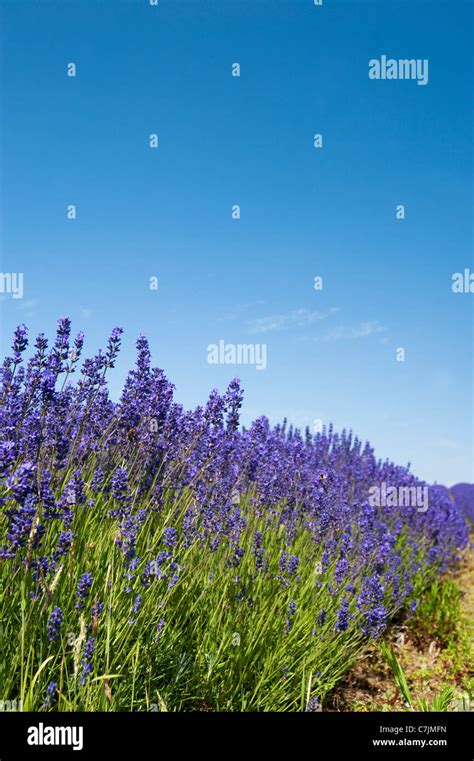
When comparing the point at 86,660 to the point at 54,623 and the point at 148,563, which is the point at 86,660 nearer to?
the point at 54,623

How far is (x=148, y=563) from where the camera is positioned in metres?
2.95

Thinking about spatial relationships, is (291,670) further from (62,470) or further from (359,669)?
(62,470)

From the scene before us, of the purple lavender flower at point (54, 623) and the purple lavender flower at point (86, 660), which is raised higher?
the purple lavender flower at point (54, 623)

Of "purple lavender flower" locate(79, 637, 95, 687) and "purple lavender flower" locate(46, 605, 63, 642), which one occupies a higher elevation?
"purple lavender flower" locate(46, 605, 63, 642)

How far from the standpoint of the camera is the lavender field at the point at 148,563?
2547 mm

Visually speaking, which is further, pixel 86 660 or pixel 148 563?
pixel 148 563

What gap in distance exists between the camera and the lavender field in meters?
2.55

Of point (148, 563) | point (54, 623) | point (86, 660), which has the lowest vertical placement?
point (86, 660)

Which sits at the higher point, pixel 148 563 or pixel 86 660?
pixel 148 563

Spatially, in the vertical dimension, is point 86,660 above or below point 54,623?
below

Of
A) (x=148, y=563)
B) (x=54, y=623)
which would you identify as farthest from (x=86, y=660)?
(x=148, y=563)

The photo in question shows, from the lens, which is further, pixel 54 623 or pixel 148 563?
pixel 148 563

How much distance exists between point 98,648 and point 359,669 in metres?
2.93
